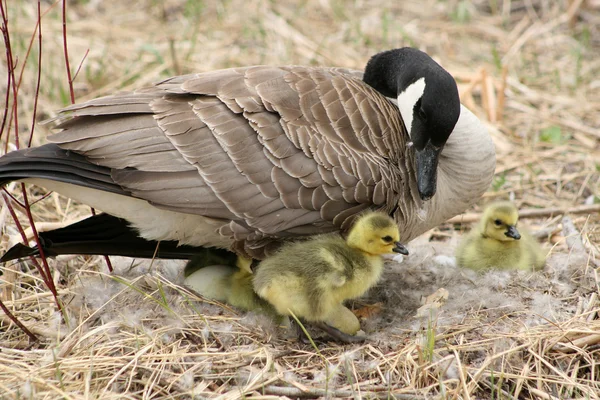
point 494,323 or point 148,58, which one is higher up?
point 148,58

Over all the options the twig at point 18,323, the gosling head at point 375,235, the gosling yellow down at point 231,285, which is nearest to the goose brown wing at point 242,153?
→ the gosling head at point 375,235

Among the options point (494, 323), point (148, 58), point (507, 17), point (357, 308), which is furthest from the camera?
point (507, 17)

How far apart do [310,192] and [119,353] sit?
1.11 meters

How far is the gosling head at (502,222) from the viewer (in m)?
4.00

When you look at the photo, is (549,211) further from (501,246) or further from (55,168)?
(55,168)

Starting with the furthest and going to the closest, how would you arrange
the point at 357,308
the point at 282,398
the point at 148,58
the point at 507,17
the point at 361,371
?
the point at 507,17, the point at 148,58, the point at 357,308, the point at 361,371, the point at 282,398

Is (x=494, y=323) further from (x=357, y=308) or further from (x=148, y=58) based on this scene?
(x=148, y=58)

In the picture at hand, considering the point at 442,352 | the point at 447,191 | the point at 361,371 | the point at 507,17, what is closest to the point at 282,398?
the point at 361,371

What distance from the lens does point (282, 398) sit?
304 cm

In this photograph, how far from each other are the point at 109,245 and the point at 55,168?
0.68 metres

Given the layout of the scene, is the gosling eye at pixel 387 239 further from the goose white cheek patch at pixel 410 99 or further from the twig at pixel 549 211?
the twig at pixel 549 211

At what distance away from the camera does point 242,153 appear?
11.4 ft

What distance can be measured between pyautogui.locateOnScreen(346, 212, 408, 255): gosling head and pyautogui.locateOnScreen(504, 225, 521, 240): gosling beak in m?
0.78

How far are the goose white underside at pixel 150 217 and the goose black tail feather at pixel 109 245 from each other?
0.53 ft
